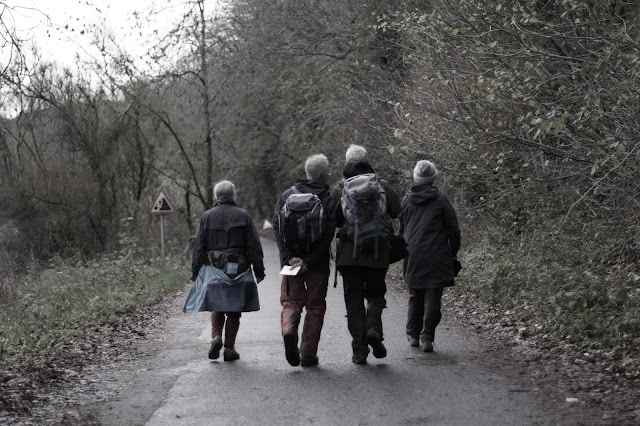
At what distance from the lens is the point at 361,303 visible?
304 inches

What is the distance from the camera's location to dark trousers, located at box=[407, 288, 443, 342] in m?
8.45

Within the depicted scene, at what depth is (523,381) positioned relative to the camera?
6.80 m

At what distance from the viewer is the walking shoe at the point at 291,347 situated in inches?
294

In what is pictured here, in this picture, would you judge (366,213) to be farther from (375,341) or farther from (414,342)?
(414,342)

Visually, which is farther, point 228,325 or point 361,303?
point 228,325

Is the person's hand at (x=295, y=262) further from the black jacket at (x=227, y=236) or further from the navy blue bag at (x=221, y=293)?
the navy blue bag at (x=221, y=293)

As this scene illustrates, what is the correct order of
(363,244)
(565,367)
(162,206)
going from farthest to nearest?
(162,206), (363,244), (565,367)

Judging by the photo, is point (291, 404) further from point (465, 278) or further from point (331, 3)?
point (331, 3)

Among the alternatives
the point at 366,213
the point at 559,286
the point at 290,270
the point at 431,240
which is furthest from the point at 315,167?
the point at 559,286

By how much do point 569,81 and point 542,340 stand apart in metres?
4.26

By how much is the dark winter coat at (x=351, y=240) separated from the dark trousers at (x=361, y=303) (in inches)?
5.2

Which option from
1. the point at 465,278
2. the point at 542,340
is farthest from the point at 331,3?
the point at 542,340

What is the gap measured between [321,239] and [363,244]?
0.42m

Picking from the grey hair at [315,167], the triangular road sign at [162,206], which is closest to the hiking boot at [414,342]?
the grey hair at [315,167]
